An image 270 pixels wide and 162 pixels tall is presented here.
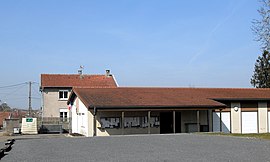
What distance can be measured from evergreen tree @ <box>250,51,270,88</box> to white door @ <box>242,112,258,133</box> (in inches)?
1085

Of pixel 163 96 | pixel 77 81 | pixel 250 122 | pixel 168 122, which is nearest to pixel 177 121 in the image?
pixel 168 122

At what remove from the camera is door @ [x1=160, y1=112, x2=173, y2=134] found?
102 ft

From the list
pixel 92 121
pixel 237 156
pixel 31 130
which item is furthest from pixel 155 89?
pixel 237 156

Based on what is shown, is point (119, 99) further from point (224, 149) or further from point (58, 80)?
point (58, 80)

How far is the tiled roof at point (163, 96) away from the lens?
28.6m

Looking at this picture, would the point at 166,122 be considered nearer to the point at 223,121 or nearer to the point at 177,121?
the point at 177,121

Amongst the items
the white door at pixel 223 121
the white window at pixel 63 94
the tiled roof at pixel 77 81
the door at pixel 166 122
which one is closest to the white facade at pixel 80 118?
the door at pixel 166 122

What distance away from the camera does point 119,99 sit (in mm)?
29688

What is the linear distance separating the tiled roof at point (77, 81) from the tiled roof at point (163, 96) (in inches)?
693

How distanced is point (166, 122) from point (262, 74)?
3448 centimetres

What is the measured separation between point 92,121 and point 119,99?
8.23ft

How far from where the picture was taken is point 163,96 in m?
32.3

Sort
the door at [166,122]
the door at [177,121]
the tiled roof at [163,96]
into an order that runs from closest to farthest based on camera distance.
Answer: the tiled roof at [163,96] < the door at [166,122] < the door at [177,121]

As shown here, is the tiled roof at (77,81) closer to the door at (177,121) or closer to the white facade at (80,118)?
the white facade at (80,118)
